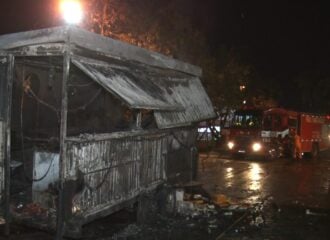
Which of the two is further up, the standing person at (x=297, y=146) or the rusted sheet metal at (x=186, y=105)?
the rusted sheet metal at (x=186, y=105)

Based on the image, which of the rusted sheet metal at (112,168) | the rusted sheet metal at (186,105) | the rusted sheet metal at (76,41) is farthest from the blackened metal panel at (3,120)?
the rusted sheet metal at (186,105)

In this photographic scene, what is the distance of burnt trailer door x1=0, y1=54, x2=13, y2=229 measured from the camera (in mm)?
8406

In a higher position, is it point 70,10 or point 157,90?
point 70,10

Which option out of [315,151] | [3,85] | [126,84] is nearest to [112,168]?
[126,84]

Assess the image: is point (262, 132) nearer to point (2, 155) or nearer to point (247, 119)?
point (247, 119)

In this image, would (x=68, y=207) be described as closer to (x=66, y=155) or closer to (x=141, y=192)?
(x=66, y=155)

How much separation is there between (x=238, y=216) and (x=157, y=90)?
3.78m

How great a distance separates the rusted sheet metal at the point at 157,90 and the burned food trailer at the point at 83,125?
3 centimetres

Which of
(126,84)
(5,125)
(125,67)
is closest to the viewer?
(5,125)

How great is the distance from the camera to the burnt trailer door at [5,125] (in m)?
8.41

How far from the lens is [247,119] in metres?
26.0

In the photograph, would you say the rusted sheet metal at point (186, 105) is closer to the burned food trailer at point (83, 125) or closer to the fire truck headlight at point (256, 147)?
the burned food trailer at point (83, 125)

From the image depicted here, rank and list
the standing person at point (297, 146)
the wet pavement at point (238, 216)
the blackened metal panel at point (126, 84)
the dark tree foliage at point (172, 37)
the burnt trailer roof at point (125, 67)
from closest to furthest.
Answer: the burnt trailer roof at point (125, 67) → the blackened metal panel at point (126, 84) → the wet pavement at point (238, 216) → the dark tree foliage at point (172, 37) → the standing person at point (297, 146)

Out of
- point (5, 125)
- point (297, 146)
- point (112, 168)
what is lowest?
point (112, 168)
